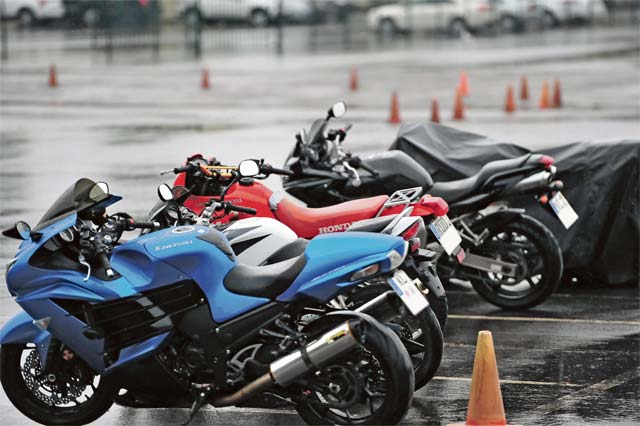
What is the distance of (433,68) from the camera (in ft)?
119

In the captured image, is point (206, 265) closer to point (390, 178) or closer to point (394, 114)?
point (390, 178)

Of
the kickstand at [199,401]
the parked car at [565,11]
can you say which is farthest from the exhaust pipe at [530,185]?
the parked car at [565,11]

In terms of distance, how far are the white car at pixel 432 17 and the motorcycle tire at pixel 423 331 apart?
→ 41058 millimetres

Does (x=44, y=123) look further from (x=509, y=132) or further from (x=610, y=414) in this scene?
(x=610, y=414)

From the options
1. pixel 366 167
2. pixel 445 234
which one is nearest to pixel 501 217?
pixel 366 167

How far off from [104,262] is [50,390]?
2.68 feet

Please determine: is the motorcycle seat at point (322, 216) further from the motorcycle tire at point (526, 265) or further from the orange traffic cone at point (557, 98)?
the orange traffic cone at point (557, 98)

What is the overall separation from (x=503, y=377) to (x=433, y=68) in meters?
27.7

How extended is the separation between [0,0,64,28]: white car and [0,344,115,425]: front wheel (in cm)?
4342

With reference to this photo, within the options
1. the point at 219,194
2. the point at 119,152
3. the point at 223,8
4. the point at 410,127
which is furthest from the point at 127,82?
the point at 219,194

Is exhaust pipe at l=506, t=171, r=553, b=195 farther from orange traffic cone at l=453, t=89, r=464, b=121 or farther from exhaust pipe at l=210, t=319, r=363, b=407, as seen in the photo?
orange traffic cone at l=453, t=89, r=464, b=121

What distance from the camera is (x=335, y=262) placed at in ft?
24.0

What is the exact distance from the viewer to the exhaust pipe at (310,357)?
23.2 ft

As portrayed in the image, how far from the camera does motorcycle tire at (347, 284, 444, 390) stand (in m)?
8.09
